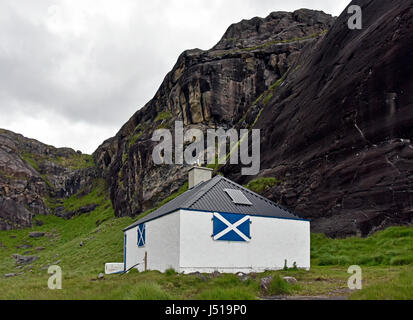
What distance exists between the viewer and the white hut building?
20406mm

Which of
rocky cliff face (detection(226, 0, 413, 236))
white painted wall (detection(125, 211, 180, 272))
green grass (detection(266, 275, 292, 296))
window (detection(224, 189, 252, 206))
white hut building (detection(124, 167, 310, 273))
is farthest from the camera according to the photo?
rocky cliff face (detection(226, 0, 413, 236))

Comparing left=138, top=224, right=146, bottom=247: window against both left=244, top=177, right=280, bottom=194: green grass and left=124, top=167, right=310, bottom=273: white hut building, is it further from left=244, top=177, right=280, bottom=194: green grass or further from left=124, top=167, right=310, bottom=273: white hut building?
left=244, top=177, right=280, bottom=194: green grass

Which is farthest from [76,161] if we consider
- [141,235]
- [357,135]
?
[357,135]

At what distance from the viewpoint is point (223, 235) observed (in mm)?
Answer: 21156

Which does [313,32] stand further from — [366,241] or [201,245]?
[201,245]

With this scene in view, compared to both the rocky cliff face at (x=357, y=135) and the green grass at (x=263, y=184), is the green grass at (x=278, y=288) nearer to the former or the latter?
the rocky cliff face at (x=357, y=135)

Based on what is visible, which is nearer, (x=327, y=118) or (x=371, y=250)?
(x=371, y=250)

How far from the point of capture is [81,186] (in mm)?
134250

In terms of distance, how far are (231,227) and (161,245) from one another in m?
4.61

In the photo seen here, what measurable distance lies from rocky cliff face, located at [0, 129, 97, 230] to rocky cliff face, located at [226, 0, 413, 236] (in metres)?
91.0

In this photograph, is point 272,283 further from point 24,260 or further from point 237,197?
point 24,260

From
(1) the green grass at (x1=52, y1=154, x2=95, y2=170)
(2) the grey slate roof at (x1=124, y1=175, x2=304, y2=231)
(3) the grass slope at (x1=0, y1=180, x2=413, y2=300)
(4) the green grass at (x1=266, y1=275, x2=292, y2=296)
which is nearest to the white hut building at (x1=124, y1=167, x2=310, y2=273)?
(2) the grey slate roof at (x1=124, y1=175, x2=304, y2=231)

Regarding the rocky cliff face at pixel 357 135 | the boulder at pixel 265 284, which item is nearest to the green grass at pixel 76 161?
the rocky cliff face at pixel 357 135

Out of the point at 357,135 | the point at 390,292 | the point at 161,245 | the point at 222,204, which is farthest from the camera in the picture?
the point at 357,135
